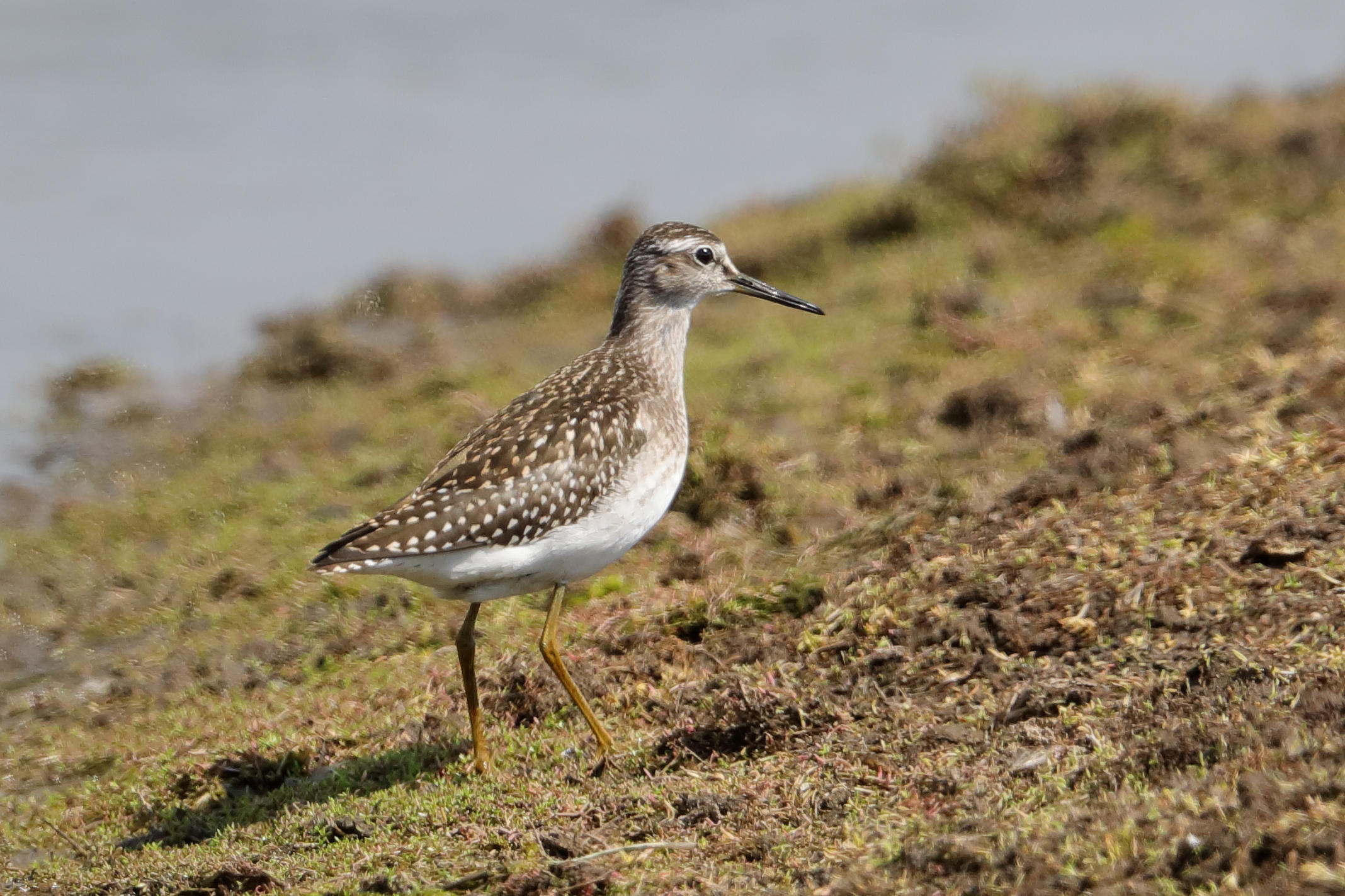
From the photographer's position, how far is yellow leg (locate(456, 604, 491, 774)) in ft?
22.2

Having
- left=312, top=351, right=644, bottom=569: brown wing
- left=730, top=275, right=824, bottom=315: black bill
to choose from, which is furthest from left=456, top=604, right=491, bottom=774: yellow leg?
left=730, top=275, right=824, bottom=315: black bill

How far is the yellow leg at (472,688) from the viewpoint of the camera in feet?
22.2

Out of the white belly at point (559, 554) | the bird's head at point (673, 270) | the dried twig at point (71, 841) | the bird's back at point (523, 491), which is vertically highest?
the bird's head at point (673, 270)

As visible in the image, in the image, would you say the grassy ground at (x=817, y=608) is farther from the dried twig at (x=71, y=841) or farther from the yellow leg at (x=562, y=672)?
the yellow leg at (x=562, y=672)

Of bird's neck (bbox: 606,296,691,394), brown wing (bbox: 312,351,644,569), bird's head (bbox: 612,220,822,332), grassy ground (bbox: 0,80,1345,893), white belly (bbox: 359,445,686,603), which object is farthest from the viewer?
bird's head (bbox: 612,220,822,332)

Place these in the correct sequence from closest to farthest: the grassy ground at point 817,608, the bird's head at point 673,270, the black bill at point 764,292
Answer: the grassy ground at point 817,608 → the bird's head at point 673,270 → the black bill at point 764,292

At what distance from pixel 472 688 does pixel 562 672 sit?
42 cm

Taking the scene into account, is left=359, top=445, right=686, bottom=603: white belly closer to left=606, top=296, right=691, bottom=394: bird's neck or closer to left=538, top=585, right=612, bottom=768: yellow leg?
left=538, top=585, right=612, bottom=768: yellow leg

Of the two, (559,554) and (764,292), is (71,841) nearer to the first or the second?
(559,554)

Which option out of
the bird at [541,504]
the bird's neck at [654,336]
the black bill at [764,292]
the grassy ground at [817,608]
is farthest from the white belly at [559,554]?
the black bill at [764,292]

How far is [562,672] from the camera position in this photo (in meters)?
6.98

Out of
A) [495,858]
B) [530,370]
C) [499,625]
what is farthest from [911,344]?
[495,858]

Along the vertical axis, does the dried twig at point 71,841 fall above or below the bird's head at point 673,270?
below

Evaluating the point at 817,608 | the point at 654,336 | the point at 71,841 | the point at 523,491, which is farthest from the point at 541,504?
the point at 71,841
